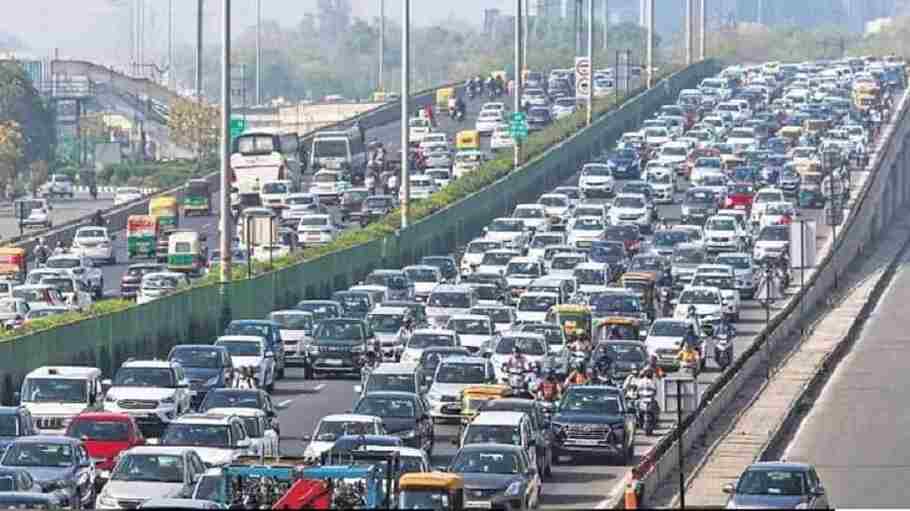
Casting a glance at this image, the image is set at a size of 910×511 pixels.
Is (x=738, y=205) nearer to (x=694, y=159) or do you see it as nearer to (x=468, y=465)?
(x=694, y=159)

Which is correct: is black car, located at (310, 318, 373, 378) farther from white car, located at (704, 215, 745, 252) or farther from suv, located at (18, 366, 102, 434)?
white car, located at (704, 215, 745, 252)

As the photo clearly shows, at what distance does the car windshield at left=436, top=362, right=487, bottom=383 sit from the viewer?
172 ft

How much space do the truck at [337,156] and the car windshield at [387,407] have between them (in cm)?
6841

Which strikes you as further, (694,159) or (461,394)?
(694,159)

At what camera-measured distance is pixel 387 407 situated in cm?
4712

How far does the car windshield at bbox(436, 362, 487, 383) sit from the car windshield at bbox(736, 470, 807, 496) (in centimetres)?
1476

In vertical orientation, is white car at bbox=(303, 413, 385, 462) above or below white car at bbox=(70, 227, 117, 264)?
below

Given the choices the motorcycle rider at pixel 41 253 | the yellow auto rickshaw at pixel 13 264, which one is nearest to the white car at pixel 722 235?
the motorcycle rider at pixel 41 253

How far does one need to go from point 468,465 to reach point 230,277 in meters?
27.5

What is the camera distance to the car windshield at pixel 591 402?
48.1 m

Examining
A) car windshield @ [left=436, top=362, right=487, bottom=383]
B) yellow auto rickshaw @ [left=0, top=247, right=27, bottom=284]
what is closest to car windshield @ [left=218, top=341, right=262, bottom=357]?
car windshield @ [left=436, top=362, right=487, bottom=383]

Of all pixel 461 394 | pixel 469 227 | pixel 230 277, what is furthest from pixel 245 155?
pixel 461 394

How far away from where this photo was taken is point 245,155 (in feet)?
355

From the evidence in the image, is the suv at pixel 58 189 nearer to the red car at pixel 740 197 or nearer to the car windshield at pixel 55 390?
the red car at pixel 740 197
